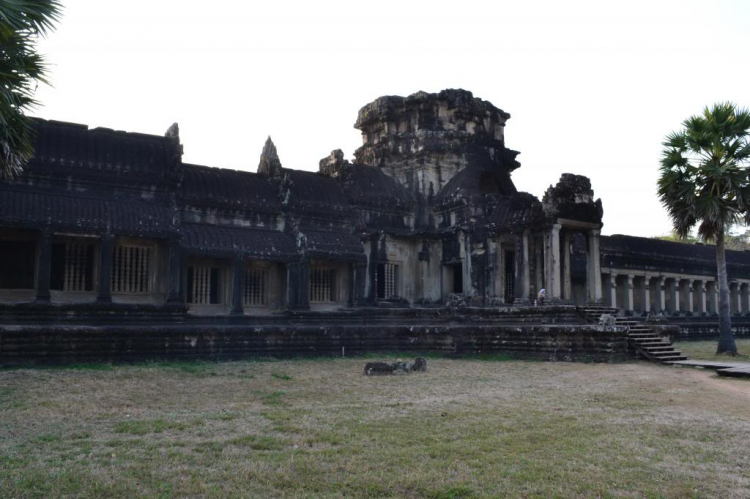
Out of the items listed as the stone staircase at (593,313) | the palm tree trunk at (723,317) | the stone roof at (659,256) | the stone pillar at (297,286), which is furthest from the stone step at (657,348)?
the stone roof at (659,256)

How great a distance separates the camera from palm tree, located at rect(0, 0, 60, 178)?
8.77m

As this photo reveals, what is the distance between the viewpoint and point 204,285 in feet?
72.0

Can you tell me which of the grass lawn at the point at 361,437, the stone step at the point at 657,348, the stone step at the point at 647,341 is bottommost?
the grass lawn at the point at 361,437

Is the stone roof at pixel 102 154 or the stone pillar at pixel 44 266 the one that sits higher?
the stone roof at pixel 102 154

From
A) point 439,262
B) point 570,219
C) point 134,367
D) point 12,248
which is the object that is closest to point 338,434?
point 134,367

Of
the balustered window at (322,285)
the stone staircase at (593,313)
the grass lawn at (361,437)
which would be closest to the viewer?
the grass lawn at (361,437)

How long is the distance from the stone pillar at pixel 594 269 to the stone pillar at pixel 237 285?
1187 cm

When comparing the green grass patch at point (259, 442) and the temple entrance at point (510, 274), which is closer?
the green grass patch at point (259, 442)

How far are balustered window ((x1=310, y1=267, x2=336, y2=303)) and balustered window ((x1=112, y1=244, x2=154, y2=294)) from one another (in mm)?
6106

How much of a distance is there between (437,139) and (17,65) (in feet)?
63.6

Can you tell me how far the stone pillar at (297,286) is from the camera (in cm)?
2202

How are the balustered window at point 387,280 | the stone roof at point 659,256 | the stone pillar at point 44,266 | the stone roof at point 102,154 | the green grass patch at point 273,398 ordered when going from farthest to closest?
the stone roof at point 659,256, the balustered window at point 387,280, the stone roof at point 102,154, the stone pillar at point 44,266, the green grass patch at point 273,398

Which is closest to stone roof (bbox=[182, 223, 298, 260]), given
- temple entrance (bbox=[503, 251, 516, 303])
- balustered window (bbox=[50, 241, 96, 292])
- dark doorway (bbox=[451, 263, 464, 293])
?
balustered window (bbox=[50, 241, 96, 292])

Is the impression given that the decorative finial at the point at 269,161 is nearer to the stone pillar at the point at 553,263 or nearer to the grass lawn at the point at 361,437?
the stone pillar at the point at 553,263
